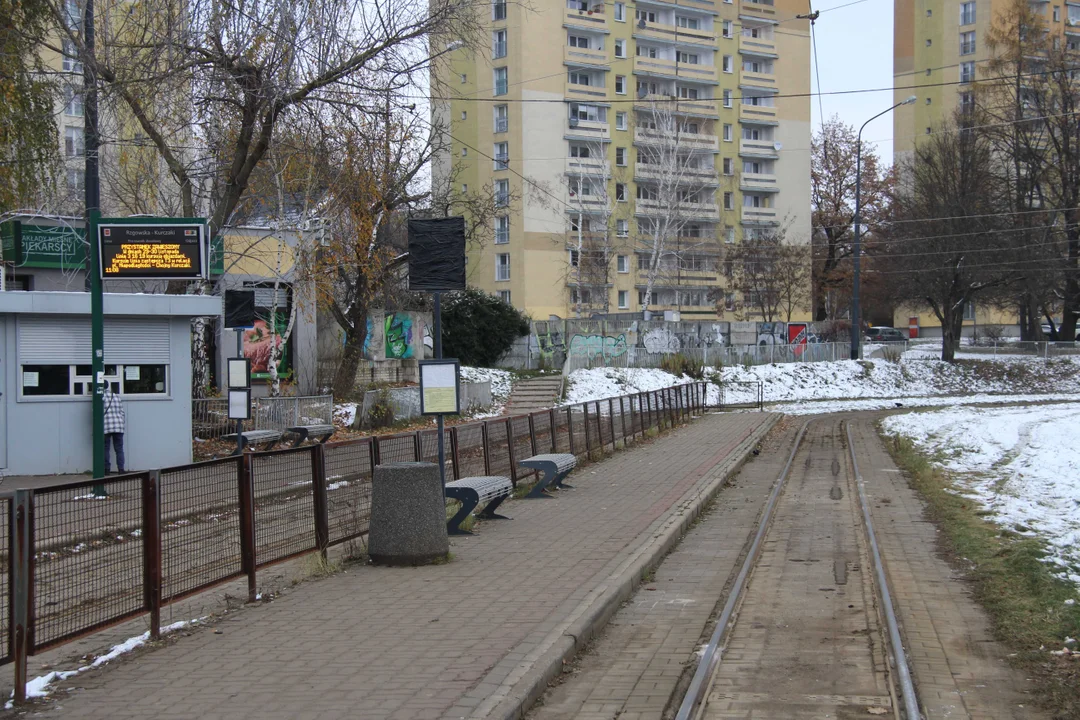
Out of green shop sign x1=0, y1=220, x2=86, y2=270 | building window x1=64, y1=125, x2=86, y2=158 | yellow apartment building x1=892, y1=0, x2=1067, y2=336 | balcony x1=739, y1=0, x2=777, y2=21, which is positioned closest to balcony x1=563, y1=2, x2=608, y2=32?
balcony x1=739, y1=0, x2=777, y2=21

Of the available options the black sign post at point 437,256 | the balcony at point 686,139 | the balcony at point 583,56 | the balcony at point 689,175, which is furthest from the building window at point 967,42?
the black sign post at point 437,256

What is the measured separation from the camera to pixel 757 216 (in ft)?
230

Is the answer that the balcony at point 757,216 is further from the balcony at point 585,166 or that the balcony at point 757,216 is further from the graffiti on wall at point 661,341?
the graffiti on wall at point 661,341

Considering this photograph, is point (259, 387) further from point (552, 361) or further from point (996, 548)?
point (996, 548)

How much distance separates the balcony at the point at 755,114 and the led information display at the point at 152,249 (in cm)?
5964

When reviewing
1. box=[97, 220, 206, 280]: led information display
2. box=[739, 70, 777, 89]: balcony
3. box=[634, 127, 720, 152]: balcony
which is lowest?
box=[97, 220, 206, 280]: led information display

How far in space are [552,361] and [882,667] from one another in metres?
38.0

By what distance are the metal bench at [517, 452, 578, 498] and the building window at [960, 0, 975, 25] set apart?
238 ft

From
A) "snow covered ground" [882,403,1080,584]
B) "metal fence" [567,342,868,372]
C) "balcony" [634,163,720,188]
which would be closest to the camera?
"snow covered ground" [882,403,1080,584]

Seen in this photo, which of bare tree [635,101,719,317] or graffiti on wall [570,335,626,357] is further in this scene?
bare tree [635,101,719,317]

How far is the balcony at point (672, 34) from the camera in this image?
6556 centimetres

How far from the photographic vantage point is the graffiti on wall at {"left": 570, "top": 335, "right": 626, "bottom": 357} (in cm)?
4312

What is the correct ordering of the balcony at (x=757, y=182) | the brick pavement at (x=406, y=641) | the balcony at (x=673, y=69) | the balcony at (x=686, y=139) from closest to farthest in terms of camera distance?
1. the brick pavement at (x=406, y=641)
2. the balcony at (x=686, y=139)
3. the balcony at (x=673, y=69)
4. the balcony at (x=757, y=182)

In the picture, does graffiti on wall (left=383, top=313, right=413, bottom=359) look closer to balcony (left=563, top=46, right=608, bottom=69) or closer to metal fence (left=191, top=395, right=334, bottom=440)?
metal fence (left=191, top=395, right=334, bottom=440)
